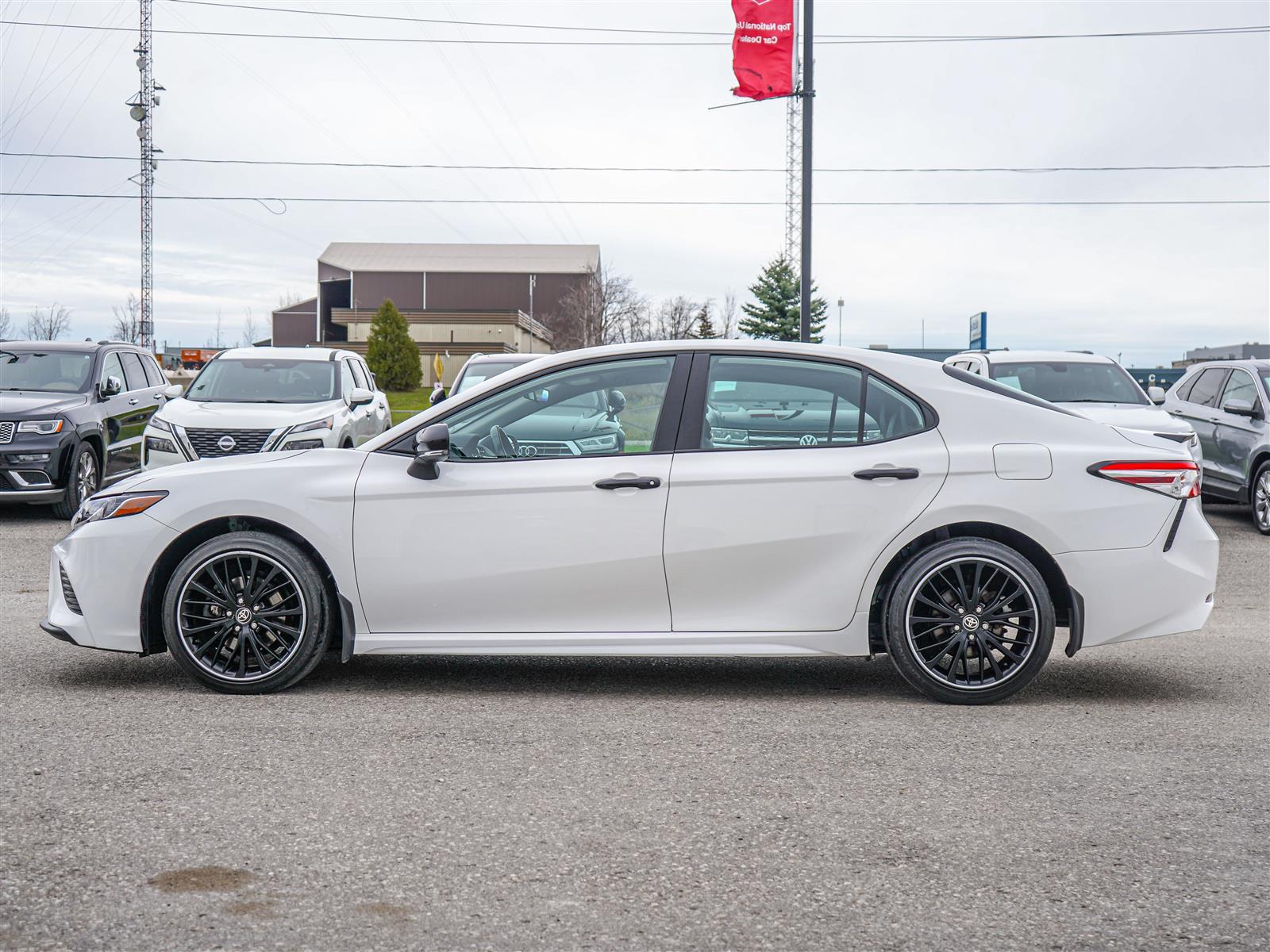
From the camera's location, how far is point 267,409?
13398mm

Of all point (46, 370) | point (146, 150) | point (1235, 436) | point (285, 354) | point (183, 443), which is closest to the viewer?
point (183, 443)

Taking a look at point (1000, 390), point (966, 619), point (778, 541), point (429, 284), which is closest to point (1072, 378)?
point (1000, 390)

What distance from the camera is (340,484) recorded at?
5.71 metres

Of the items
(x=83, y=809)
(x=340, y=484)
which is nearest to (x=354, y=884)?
(x=83, y=809)

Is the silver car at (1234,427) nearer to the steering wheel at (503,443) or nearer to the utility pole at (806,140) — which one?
the utility pole at (806,140)

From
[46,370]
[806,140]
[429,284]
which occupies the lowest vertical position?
[46,370]

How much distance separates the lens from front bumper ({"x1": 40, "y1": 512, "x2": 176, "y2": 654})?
18.9ft

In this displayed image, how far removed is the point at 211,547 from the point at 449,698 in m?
1.25

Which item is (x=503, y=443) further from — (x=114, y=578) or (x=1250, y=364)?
(x=1250, y=364)

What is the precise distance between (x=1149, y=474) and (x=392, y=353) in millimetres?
54279

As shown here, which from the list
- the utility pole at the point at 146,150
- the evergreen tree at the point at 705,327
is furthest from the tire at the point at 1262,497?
the evergreen tree at the point at 705,327

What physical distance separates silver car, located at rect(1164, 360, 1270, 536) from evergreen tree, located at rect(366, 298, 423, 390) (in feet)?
150

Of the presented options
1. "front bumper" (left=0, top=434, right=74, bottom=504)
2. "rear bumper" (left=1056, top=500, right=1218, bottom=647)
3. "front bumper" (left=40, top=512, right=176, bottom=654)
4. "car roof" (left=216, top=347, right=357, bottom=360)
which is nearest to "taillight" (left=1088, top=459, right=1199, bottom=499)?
"rear bumper" (left=1056, top=500, right=1218, bottom=647)

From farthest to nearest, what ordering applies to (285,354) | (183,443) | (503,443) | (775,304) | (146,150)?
1. (775,304)
2. (146,150)
3. (285,354)
4. (183,443)
5. (503,443)
